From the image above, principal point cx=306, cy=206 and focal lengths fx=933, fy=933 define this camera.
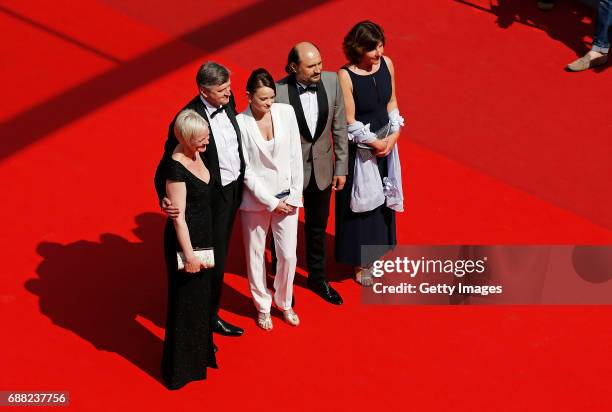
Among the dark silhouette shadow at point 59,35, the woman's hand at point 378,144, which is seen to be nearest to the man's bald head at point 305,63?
the woman's hand at point 378,144

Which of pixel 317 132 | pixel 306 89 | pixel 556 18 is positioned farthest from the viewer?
pixel 556 18

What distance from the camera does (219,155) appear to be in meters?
5.20

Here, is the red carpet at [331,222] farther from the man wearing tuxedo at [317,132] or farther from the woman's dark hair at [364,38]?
the woman's dark hair at [364,38]

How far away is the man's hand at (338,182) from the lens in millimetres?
5816

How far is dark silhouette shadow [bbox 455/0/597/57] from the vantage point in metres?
9.09

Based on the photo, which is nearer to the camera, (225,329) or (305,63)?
(305,63)

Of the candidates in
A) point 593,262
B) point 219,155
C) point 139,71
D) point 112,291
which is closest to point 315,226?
point 219,155

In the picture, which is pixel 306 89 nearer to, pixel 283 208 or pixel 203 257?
pixel 283 208

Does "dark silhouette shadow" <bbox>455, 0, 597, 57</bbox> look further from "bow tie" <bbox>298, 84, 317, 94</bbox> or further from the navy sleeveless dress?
"bow tie" <bbox>298, 84, 317, 94</bbox>

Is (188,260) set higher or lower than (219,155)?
lower

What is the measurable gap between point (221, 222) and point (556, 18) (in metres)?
5.39

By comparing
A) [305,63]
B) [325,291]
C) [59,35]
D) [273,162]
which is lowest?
[325,291]

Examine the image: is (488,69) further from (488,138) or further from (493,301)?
(493,301)

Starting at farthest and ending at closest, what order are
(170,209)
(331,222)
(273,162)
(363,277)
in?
(331,222) → (363,277) → (273,162) → (170,209)
